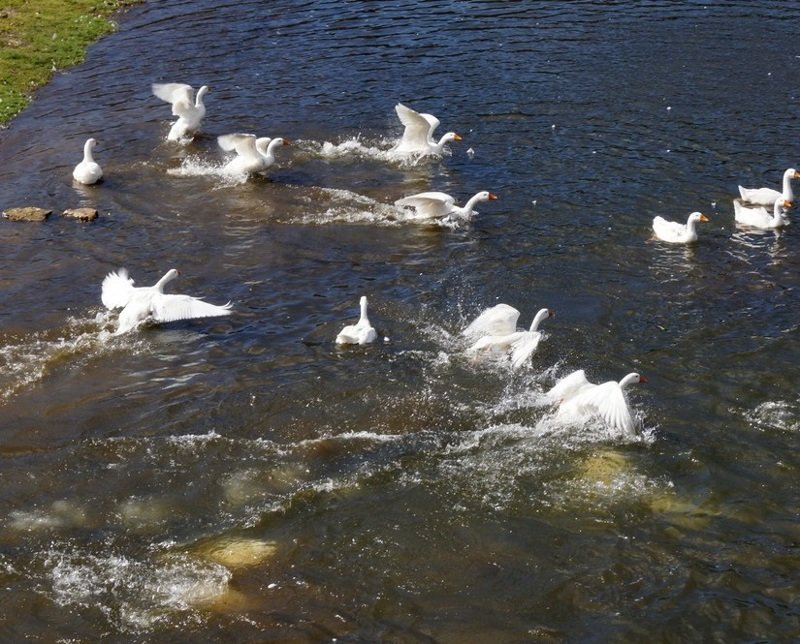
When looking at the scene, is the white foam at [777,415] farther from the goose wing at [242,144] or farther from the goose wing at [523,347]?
the goose wing at [242,144]

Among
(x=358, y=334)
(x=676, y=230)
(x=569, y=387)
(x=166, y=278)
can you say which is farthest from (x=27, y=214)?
(x=676, y=230)

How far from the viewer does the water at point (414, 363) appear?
895 cm

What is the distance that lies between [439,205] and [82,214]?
586 cm

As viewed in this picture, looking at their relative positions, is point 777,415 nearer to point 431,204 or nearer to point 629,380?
point 629,380

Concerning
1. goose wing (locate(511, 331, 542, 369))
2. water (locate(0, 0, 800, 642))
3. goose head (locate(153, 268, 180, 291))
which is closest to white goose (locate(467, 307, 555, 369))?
goose wing (locate(511, 331, 542, 369))

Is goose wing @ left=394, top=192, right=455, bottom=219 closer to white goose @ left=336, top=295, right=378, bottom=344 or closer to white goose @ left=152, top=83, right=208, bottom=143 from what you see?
white goose @ left=336, top=295, right=378, bottom=344

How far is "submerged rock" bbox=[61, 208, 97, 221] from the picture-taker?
17.0 m

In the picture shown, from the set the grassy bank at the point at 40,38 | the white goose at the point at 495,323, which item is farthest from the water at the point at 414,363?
the grassy bank at the point at 40,38

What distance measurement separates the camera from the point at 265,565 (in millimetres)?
9250

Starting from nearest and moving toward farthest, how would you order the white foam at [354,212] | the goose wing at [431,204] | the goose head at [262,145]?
the goose wing at [431,204]
the white foam at [354,212]
the goose head at [262,145]

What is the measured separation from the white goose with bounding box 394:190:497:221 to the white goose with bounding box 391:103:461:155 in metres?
2.21

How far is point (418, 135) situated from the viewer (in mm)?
18594

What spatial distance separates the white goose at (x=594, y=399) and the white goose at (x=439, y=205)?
534 centimetres

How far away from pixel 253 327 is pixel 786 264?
749 cm
